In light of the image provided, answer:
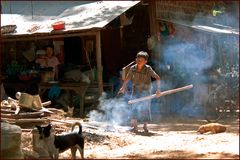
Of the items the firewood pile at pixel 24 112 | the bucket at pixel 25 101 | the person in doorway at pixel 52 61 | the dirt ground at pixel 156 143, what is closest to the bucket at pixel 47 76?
the person in doorway at pixel 52 61

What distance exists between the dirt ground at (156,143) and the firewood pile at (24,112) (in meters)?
0.61

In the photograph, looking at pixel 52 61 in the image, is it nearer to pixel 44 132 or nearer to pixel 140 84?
pixel 140 84

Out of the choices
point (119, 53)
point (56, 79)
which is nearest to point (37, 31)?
point (56, 79)

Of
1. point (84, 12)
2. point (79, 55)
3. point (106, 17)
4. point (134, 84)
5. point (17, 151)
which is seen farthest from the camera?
point (79, 55)

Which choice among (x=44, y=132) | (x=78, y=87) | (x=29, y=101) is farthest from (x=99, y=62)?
(x=44, y=132)

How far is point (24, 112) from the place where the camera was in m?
9.98

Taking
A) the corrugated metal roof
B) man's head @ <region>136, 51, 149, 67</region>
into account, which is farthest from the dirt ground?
the corrugated metal roof

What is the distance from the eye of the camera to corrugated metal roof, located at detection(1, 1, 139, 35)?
12.8m

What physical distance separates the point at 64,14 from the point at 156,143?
7.20m

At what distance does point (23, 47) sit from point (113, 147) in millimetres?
8757

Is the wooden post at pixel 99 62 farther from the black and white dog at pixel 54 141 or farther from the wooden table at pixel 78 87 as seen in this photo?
the black and white dog at pixel 54 141

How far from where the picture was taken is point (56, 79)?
14.3m

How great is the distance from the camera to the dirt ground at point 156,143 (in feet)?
24.2

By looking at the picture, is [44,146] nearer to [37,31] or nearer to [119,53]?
[37,31]
